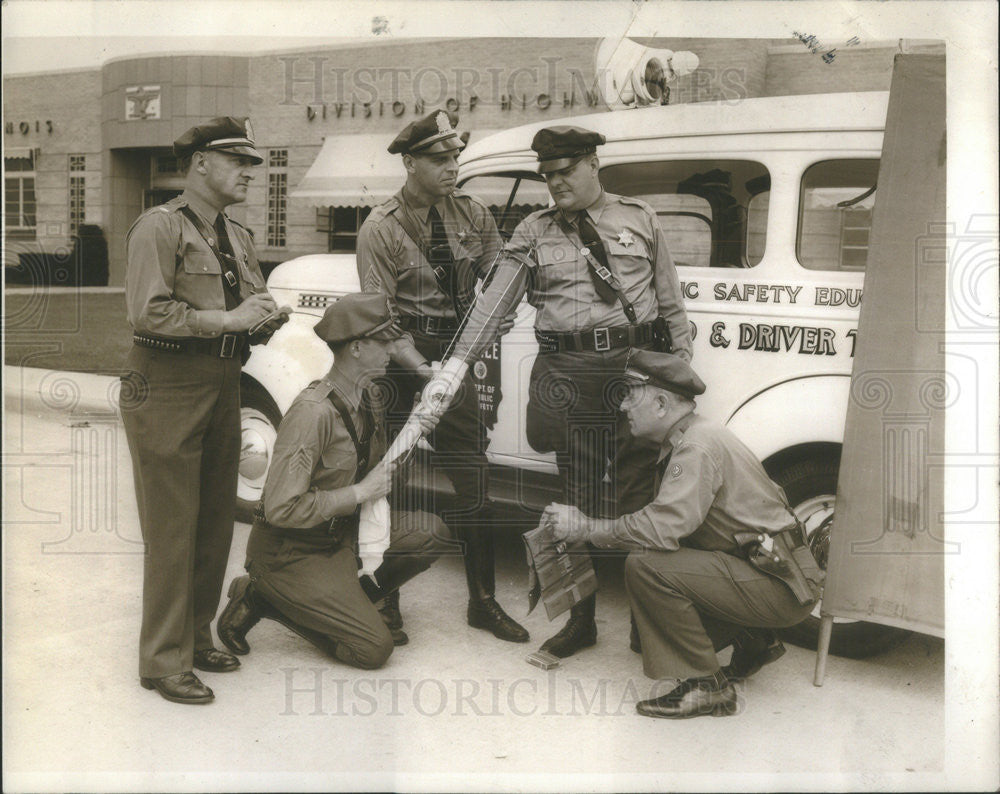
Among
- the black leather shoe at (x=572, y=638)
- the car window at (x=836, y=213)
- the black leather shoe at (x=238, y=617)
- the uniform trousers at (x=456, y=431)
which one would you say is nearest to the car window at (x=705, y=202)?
the car window at (x=836, y=213)

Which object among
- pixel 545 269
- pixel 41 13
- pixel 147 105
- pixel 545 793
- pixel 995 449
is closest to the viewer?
pixel 545 793

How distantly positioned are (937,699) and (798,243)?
1698 mm

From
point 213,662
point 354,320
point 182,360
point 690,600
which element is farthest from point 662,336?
point 213,662

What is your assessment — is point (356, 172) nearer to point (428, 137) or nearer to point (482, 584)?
point (428, 137)

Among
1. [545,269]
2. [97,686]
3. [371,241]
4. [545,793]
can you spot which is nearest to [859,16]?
[545,269]

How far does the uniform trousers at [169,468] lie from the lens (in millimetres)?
3113

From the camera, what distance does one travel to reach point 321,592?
3348 millimetres

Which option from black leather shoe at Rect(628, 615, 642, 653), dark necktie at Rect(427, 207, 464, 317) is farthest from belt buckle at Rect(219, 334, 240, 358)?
black leather shoe at Rect(628, 615, 642, 653)

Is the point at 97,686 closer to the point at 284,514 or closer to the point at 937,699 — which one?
the point at 284,514

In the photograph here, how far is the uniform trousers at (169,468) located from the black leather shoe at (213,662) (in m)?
0.12

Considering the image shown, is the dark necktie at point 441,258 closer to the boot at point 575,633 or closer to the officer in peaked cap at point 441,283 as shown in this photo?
the officer in peaked cap at point 441,283

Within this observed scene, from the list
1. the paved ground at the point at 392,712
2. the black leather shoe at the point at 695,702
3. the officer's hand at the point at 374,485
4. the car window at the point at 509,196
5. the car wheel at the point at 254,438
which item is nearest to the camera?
the paved ground at the point at 392,712

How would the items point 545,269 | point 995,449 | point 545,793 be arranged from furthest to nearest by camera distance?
point 545,269, point 995,449, point 545,793

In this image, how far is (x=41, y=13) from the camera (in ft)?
10.9
